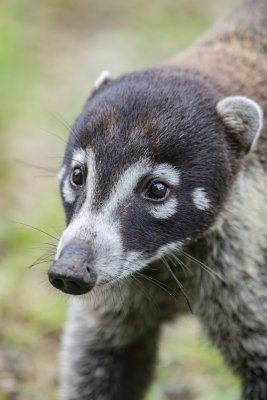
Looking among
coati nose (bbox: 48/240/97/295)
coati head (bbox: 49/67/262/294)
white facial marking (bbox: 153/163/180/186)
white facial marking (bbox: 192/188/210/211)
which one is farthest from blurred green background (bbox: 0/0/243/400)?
white facial marking (bbox: 192/188/210/211)

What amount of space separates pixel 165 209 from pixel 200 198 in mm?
230

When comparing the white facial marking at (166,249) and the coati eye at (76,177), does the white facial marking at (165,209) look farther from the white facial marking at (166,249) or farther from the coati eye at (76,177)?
the coati eye at (76,177)

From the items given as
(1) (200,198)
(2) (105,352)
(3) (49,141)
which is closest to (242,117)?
(1) (200,198)

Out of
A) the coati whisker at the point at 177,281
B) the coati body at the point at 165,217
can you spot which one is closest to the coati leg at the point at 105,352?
the coati body at the point at 165,217

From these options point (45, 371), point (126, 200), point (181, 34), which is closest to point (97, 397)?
point (45, 371)

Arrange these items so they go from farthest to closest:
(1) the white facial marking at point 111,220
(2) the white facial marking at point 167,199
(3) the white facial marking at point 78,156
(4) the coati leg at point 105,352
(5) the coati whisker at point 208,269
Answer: (4) the coati leg at point 105,352 → (5) the coati whisker at point 208,269 → (3) the white facial marking at point 78,156 → (2) the white facial marking at point 167,199 → (1) the white facial marking at point 111,220

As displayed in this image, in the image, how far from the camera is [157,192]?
15.4ft

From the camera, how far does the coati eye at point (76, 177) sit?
15.9 feet

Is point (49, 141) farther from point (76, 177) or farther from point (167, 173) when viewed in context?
point (167, 173)

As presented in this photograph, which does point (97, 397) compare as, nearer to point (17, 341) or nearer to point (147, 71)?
point (17, 341)

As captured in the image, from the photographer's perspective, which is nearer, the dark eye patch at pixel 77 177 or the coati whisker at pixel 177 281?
the dark eye patch at pixel 77 177

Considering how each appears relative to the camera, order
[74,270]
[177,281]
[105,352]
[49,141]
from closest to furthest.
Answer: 1. [74,270]
2. [177,281]
3. [105,352]
4. [49,141]

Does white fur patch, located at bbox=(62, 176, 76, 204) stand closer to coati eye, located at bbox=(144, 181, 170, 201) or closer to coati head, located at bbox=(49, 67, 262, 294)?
coati head, located at bbox=(49, 67, 262, 294)

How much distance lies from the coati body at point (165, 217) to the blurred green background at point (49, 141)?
16.0 inches
